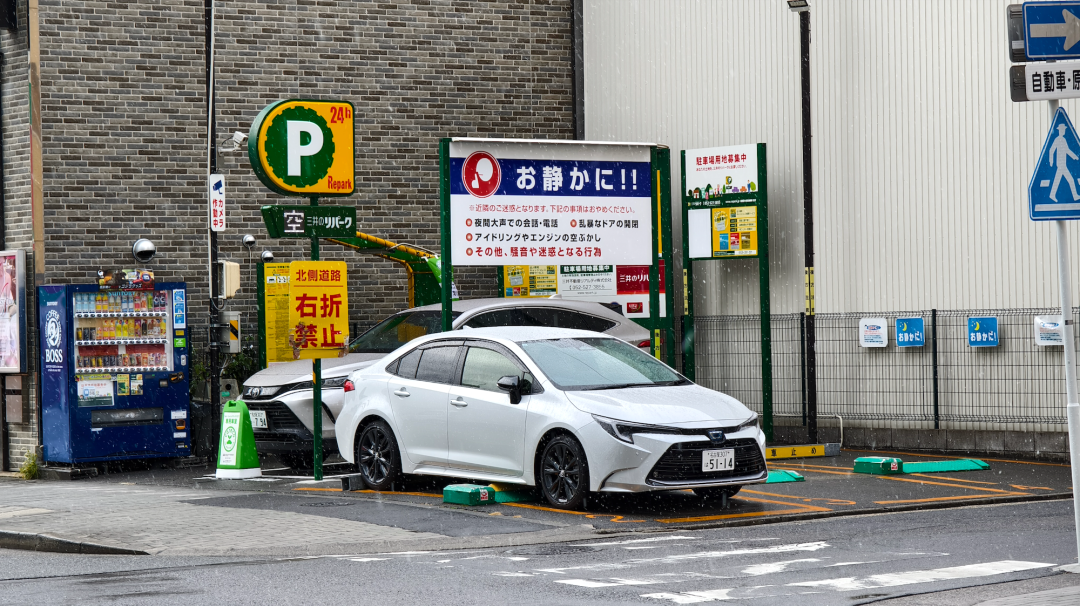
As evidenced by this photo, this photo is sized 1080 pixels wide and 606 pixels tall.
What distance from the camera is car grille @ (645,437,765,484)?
11.0 meters

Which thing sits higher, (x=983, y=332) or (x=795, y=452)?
(x=983, y=332)

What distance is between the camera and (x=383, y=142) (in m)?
20.4

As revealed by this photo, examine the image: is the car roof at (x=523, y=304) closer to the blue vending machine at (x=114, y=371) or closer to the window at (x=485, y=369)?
the blue vending machine at (x=114, y=371)

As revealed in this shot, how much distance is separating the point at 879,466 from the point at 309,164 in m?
6.61

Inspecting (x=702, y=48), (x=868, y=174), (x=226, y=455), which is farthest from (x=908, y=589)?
(x=702, y=48)

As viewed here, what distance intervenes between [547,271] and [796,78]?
4.38m

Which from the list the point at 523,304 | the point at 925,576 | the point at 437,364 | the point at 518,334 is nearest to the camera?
the point at 925,576

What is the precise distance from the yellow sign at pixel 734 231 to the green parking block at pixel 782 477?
17.5ft

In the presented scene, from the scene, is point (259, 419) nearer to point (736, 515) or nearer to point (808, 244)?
point (736, 515)

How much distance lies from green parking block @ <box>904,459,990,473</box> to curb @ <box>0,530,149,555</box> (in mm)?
7899

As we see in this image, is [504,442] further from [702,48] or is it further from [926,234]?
[702,48]

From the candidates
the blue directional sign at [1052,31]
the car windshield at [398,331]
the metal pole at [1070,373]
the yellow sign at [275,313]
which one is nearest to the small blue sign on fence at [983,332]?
the car windshield at [398,331]

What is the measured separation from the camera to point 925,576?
27.4 feet

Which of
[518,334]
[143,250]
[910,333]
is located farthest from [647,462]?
[143,250]
